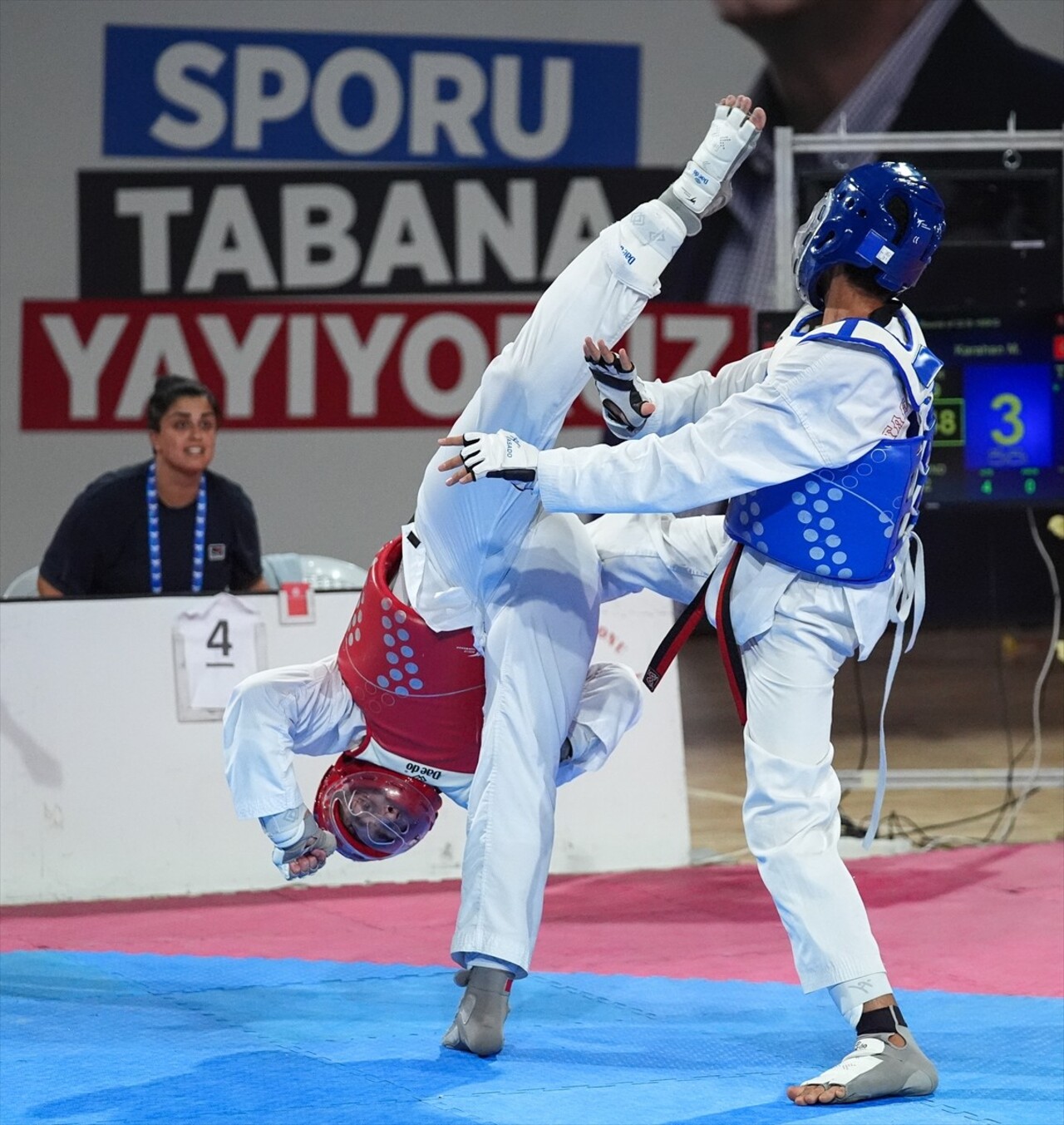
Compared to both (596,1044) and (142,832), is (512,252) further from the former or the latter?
(596,1044)

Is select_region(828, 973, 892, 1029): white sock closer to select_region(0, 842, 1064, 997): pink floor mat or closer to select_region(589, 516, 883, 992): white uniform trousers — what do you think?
select_region(589, 516, 883, 992): white uniform trousers

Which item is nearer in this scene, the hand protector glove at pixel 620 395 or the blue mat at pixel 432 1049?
the blue mat at pixel 432 1049

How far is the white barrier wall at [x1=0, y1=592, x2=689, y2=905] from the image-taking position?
18.1 ft

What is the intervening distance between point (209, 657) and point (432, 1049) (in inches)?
83.6

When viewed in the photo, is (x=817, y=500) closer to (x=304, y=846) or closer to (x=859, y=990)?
(x=859, y=990)

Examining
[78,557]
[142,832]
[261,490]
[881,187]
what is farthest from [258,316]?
[881,187]

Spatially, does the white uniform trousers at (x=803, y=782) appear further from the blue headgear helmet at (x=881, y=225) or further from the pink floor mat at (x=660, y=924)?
the pink floor mat at (x=660, y=924)

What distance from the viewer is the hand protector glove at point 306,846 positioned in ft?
12.0

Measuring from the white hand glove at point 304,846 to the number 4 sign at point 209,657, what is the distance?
192 centimetres

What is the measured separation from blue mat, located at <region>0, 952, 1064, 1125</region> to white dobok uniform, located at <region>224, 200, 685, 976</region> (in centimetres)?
33

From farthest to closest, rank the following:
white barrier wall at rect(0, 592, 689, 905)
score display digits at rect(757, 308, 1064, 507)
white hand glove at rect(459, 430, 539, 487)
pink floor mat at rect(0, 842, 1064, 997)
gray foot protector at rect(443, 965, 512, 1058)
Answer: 1. score display digits at rect(757, 308, 1064, 507)
2. white barrier wall at rect(0, 592, 689, 905)
3. pink floor mat at rect(0, 842, 1064, 997)
4. gray foot protector at rect(443, 965, 512, 1058)
5. white hand glove at rect(459, 430, 539, 487)

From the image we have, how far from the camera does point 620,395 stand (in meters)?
3.62

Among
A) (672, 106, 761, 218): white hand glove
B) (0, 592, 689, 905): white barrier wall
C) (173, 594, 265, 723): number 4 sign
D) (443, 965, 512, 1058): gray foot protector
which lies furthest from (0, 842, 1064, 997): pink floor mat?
(672, 106, 761, 218): white hand glove

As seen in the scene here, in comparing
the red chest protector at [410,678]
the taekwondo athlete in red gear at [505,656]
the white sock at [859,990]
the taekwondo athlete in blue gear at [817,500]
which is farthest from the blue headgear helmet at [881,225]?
the white sock at [859,990]
